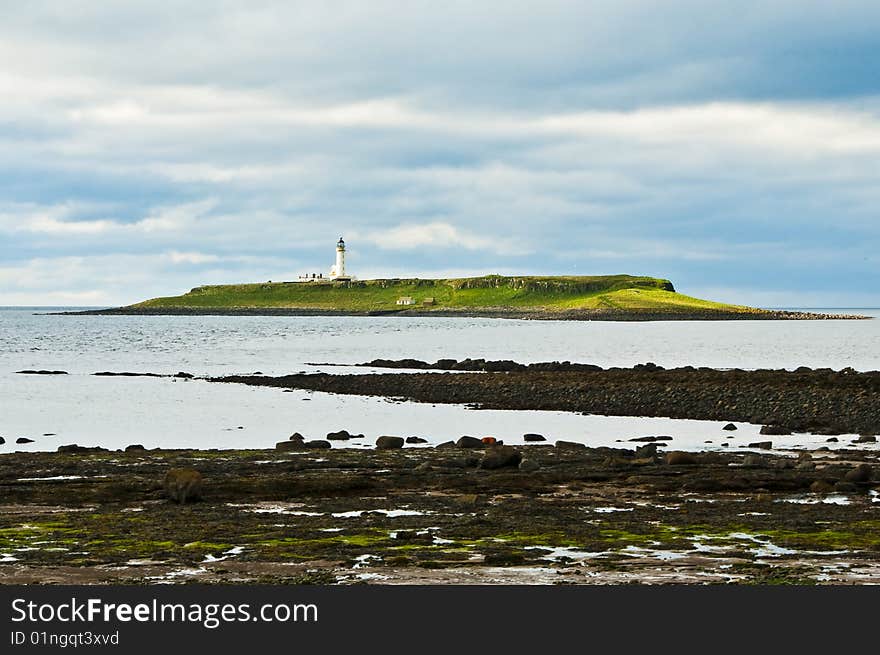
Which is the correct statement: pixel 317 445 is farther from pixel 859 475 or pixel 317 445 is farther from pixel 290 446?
pixel 859 475

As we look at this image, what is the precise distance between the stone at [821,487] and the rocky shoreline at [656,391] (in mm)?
13638

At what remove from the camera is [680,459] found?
1011 inches

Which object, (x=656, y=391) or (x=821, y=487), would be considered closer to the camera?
(x=821, y=487)

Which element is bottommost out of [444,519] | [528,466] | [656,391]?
[444,519]

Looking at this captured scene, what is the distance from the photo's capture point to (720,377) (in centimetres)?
5269

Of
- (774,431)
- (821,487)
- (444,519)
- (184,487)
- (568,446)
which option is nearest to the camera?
(444,519)

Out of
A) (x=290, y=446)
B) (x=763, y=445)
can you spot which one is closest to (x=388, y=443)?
(x=290, y=446)

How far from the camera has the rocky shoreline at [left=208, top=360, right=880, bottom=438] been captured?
4038cm

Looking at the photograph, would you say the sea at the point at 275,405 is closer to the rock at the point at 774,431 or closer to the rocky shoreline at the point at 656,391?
the rock at the point at 774,431

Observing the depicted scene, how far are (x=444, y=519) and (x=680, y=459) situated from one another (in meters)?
9.51

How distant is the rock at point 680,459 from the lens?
1003 inches

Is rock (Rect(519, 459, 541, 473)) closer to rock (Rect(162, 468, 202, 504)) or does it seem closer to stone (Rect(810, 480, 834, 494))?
stone (Rect(810, 480, 834, 494))

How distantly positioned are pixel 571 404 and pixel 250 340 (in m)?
77.5

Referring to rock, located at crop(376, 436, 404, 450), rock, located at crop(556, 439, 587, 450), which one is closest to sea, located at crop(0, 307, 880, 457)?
rock, located at crop(376, 436, 404, 450)
